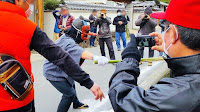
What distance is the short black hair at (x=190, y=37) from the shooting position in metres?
1.24

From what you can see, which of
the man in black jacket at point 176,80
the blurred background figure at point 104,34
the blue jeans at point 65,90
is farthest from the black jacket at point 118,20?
the man in black jacket at point 176,80

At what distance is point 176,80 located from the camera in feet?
4.11

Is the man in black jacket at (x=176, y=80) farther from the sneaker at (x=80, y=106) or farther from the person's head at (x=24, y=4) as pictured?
the sneaker at (x=80, y=106)

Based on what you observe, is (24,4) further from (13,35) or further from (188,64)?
(188,64)

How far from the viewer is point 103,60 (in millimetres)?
2822

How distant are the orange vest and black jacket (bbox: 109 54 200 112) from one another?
2.85 feet

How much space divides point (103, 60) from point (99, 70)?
4349 millimetres

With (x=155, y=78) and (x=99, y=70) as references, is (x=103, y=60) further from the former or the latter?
(x=99, y=70)

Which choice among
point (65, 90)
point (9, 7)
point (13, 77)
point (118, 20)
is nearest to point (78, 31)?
point (65, 90)

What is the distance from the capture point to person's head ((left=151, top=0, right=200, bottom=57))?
121 centimetres

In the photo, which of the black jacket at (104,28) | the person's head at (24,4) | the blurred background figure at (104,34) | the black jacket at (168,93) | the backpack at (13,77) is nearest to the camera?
the black jacket at (168,93)

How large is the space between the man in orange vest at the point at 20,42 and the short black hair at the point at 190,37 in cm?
109

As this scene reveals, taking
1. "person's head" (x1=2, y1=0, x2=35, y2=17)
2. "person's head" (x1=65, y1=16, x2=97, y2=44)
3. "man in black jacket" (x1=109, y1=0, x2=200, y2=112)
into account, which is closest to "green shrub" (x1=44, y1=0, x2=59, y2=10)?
"person's head" (x1=65, y1=16, x2=97, y2=44)

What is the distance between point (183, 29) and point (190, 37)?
0.06 metres
